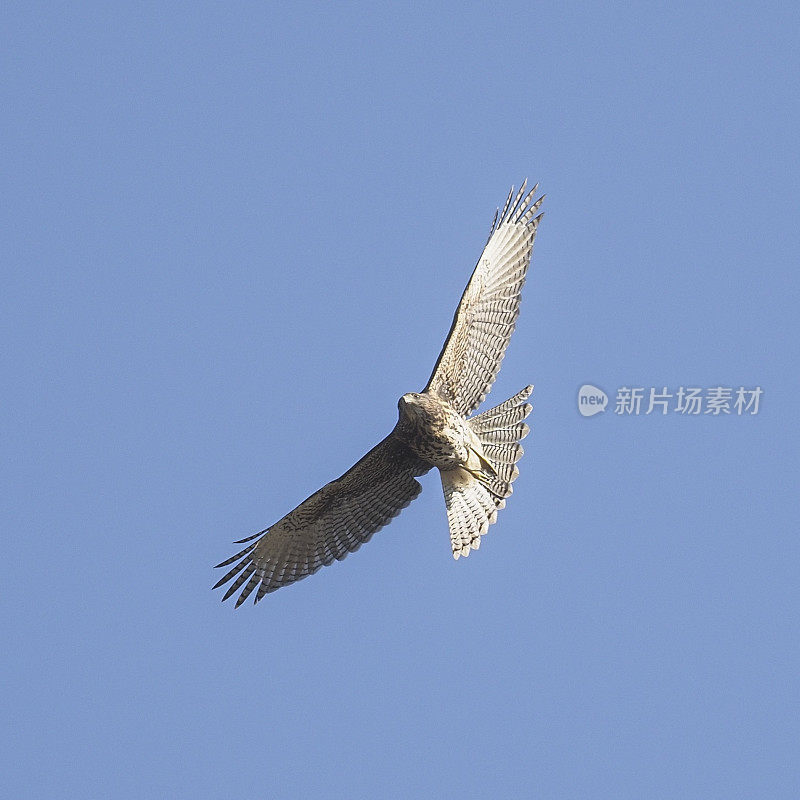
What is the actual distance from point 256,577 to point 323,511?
892 mm

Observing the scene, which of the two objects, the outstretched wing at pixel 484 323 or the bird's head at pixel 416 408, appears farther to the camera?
the outstretched wing at pixel 484 323

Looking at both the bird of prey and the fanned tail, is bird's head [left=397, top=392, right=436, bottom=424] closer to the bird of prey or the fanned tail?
the bird of prey

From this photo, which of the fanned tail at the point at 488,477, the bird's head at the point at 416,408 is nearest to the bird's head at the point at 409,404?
the bird's head at the point at 416,408

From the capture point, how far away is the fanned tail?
17031 millimetres

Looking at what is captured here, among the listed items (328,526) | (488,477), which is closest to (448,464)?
(488,477)

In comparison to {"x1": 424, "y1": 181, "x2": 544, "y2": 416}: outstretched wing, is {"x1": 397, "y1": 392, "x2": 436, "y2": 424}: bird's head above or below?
below

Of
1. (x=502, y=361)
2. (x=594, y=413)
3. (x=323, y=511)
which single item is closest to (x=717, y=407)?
(x=594, y=413)

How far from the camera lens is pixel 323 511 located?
57.2 feet

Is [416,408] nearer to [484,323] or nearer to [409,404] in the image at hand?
[409,404]

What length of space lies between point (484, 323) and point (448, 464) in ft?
4.80

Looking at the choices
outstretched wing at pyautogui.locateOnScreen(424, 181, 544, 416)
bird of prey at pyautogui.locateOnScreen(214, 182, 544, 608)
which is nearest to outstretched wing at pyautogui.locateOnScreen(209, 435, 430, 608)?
bird of prey at pyautogui.locateOnScreen(214, 182, 544, 608)

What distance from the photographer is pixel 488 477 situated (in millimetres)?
17281

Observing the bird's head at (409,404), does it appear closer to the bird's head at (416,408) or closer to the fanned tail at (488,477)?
the bird's head at (416,408)

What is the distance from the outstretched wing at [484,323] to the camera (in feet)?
57.5
